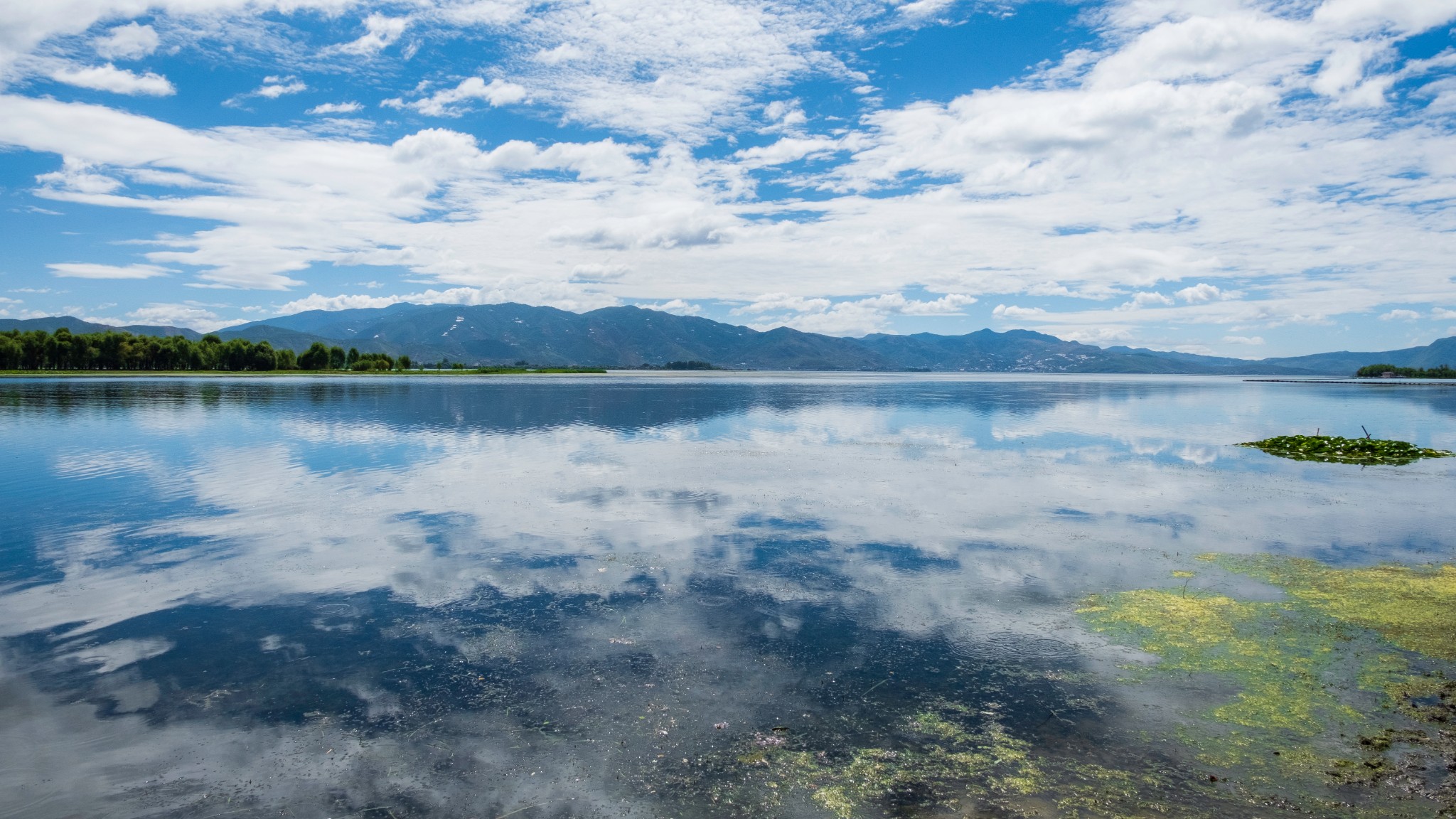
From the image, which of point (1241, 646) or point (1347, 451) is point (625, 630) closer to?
point (1241, 646)

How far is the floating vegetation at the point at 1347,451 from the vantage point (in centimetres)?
5181

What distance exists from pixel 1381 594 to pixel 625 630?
20552mm

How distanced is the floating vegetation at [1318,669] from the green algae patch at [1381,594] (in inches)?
2.1

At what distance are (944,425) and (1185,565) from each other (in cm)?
4988

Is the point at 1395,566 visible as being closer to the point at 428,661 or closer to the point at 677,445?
the point at 428,661

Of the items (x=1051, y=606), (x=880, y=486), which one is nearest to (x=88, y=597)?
(x=1051, y=606)

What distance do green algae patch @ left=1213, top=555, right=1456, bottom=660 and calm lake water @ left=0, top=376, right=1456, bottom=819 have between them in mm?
1135

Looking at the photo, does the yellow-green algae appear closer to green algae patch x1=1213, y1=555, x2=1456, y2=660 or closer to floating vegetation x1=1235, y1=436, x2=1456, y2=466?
green algae patch x1=1213, y1=555, x2=1456, y2=660

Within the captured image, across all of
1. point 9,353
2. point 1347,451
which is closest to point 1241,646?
point 1347,451

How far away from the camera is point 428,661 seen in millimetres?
15750

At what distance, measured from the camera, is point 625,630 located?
58.2ft

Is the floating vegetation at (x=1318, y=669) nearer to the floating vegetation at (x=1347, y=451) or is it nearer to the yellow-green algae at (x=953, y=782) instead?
the yellow-green algae at (x=953, y=782)

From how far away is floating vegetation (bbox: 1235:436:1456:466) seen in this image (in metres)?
51.8

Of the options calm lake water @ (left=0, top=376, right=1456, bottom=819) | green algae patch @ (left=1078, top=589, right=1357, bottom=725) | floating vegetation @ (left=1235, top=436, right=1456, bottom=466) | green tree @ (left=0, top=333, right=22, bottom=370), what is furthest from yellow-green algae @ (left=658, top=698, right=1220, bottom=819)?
green tree @ (left=0, top=333, right=22, bottom=370)
